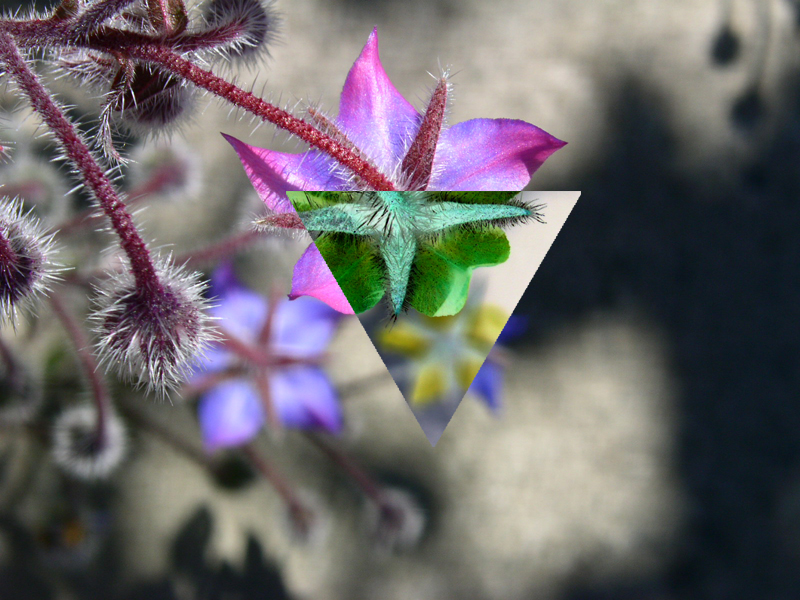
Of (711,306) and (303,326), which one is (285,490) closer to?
(303,326)

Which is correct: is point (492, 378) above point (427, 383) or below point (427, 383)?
above

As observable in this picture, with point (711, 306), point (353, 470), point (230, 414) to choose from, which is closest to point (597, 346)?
point (711, 306)

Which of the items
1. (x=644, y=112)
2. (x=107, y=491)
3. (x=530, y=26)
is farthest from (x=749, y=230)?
(x=107, y=491)

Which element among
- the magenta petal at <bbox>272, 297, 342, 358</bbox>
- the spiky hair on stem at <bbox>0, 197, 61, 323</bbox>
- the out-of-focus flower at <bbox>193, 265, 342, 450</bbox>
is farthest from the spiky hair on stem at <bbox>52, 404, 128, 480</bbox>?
the spiky hair on stem at <bbox>0, 197, 61, 323</bbox>

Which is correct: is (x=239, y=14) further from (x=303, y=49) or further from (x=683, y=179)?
(x=683, y=179)

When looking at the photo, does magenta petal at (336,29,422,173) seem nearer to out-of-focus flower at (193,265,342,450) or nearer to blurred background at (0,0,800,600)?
out-of-focus flower at (193,265,342,450)

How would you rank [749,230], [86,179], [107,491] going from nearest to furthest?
[86,179], [107,491], [749,230]
